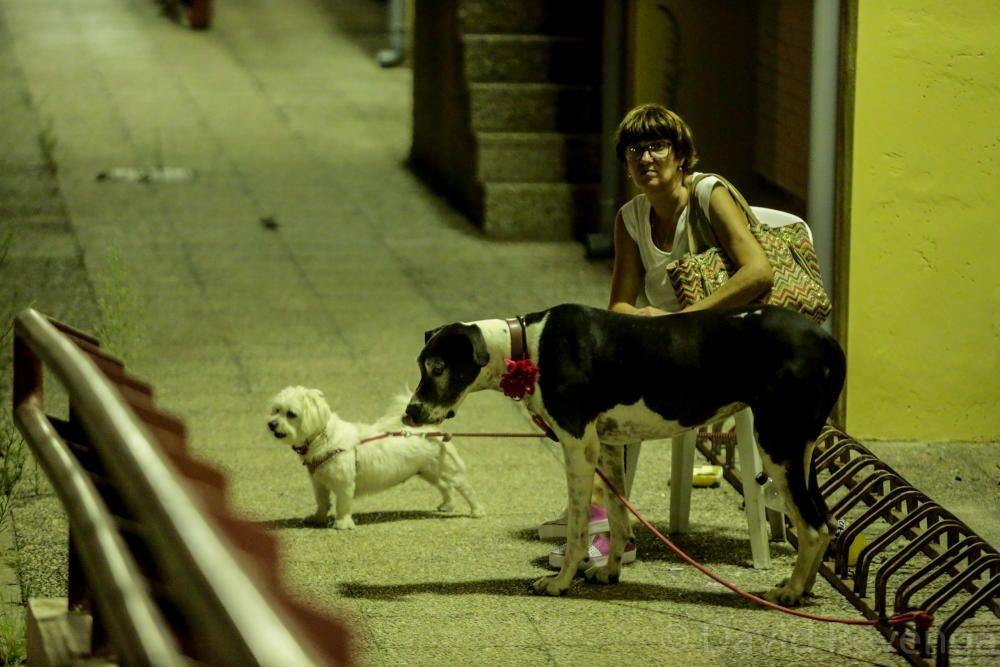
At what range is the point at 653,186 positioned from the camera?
595 cm

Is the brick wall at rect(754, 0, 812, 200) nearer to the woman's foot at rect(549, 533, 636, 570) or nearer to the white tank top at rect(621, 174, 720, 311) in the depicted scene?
the white tank top at rect(621, 174, 720, 311)

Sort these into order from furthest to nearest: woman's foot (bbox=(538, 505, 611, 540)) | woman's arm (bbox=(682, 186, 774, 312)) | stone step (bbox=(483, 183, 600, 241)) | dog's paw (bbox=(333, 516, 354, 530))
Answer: stone step (bbox=(483, 183, 600, 241)) < dog's paw (bbox=(333, 516, 354, 530)) < woman's foot (bbox=(538, 505, 611, 540)) < woman's arm (bbox=(682, 186, 774, 312))

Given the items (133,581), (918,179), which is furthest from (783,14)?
(133,581)

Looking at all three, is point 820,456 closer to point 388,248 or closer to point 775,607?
point 775,607

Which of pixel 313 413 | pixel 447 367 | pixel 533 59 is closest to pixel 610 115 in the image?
pixel 533 59

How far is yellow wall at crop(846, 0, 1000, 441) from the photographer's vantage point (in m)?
7.81

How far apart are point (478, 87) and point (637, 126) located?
23.2 feet

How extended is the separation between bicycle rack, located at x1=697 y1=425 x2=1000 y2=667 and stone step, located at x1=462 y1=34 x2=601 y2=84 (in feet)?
21.5

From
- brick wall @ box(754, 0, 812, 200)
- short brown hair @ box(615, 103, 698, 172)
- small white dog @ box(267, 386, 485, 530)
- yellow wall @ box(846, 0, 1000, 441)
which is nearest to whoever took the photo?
short brown hair @ box(615, 103, 698, 172)

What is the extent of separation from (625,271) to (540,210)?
21.4 ft

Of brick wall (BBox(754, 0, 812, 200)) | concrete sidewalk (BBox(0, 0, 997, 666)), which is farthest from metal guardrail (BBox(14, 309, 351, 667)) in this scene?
brick wall (BBox(754, 0, 812, 200))

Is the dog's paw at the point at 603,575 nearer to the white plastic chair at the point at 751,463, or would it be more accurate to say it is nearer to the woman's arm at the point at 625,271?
the white plastic chair at the point at 751,463

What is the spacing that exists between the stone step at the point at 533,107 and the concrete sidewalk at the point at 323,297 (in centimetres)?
91

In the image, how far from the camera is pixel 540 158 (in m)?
12.8
